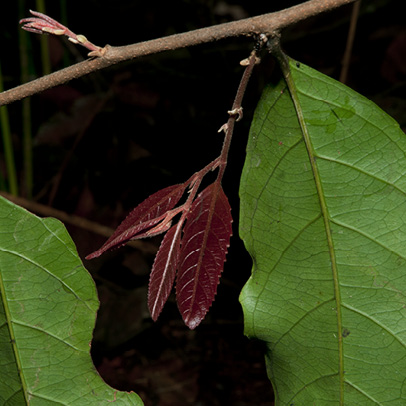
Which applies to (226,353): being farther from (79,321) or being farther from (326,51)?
(79,321)

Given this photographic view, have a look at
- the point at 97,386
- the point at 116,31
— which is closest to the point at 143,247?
the point at 116,31

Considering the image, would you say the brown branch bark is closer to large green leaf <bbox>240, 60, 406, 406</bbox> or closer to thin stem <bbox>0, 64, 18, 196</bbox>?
large green leaf <bbox>240, 60, 406, 406</bbox>

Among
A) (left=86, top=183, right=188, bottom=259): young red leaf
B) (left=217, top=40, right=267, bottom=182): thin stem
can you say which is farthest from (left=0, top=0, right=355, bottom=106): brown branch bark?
(left=86, top=183, right=188, bottom=259): young red leaf

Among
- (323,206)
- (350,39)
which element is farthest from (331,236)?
(350,39)

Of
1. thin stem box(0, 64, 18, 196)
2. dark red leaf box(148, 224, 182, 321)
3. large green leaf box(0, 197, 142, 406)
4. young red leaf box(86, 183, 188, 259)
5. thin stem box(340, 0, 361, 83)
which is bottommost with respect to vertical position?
thin stem box(0, 64, 18, 196)

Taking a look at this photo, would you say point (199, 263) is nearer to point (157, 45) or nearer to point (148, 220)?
point (148, 220)

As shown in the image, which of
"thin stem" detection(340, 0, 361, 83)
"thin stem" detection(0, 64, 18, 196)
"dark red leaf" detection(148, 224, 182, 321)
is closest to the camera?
"dark red leaf" detection(148, 224, 182, 321)
